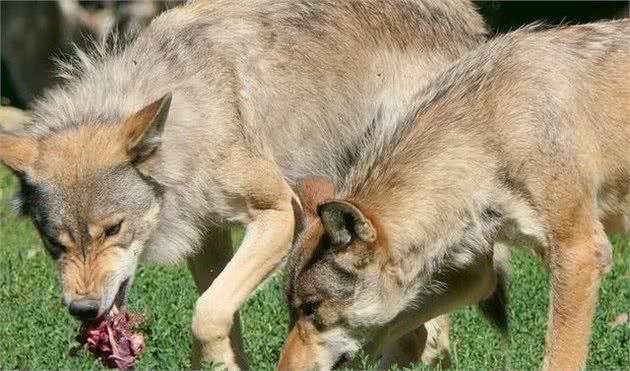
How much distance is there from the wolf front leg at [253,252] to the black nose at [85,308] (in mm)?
550

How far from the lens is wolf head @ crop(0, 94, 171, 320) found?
695 cm

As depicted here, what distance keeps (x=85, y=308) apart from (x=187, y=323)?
1.37 meters

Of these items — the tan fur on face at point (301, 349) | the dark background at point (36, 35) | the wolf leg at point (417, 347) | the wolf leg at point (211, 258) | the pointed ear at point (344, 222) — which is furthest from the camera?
the dark background at point (36, 35)

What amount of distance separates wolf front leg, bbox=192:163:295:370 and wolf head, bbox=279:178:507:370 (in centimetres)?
66

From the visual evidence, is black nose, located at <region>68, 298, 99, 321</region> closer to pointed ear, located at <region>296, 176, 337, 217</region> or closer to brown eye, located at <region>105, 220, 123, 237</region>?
brown eye, located at <region>105, 220, 123, 237</region>

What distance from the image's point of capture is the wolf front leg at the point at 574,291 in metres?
6.44

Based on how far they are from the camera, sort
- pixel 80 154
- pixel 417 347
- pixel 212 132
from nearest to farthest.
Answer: pixel 80 154 < pixel 212 132 < pixel 417 347

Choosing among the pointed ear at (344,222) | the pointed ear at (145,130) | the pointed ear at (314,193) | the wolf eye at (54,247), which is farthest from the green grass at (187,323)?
the pointed ear at (344,222)

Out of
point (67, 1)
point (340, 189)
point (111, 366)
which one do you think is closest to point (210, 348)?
point (111, 366)

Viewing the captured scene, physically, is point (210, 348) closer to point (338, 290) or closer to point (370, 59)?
point (338, 290)

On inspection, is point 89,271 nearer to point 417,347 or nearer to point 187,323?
point 187,323

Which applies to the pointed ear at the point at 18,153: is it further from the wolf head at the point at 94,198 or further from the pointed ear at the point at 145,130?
the pointed ear at the point at 145,130

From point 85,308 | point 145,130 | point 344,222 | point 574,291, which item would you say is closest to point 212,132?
point 145,130

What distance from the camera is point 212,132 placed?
7.42m
